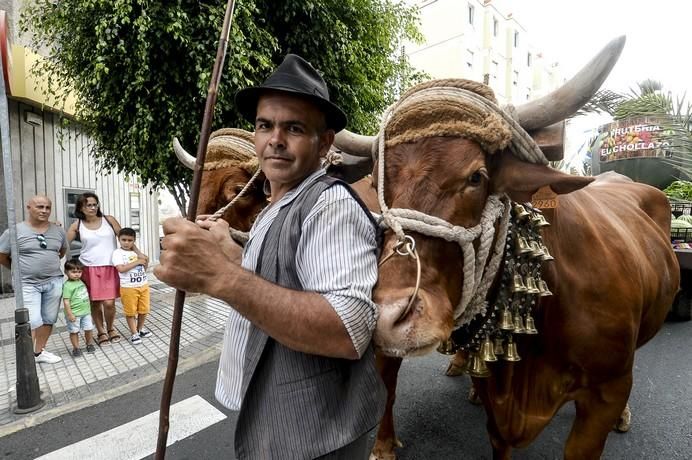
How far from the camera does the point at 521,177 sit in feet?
5.42

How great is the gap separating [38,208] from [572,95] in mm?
5751

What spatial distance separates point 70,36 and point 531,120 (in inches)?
248

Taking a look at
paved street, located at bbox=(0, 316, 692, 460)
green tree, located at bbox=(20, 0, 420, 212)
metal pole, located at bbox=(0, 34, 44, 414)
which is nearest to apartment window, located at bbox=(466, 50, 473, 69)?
green tree, located at bbox=(20, 0, 420, 212)

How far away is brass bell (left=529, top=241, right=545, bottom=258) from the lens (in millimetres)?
1755

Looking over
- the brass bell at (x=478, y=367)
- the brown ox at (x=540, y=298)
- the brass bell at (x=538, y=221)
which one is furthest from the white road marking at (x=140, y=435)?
the brass bell at (x=538, y=221)

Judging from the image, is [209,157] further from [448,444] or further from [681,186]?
[681,186]

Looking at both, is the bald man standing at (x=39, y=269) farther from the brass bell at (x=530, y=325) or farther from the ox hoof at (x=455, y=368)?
the brass bell at (x=530, y=325)

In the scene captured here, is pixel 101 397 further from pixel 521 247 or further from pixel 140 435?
pixel 521 247

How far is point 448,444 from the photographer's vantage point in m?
3.16

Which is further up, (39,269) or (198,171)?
(198,171)

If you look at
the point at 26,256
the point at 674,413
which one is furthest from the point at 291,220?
the point at 26,256

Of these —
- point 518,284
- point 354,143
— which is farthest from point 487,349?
point 354,143

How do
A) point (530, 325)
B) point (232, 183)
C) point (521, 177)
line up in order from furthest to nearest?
point (232, 183) → point (530, 325) → point (521, 177)

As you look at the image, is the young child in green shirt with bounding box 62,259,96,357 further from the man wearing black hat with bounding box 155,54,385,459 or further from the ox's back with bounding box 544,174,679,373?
the ox's back with bounding box 544,174,679,373
